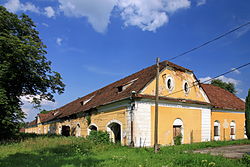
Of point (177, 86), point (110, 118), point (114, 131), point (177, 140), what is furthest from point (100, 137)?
point (177, 86)

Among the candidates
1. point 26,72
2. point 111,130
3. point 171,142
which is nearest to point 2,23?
point 26,72

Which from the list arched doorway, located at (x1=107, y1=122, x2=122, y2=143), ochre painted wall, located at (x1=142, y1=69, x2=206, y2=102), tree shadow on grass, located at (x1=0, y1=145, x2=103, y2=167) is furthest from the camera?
arched doorway, located at (x1=107, y1=122, x2=122, y2=143)

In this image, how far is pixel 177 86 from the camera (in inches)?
625

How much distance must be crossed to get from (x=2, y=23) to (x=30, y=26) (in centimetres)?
289

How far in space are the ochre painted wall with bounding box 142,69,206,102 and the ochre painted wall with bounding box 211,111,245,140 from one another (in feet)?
9.45

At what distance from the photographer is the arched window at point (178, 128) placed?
15.3 m

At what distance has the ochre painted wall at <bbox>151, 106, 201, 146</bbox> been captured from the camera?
560 inches

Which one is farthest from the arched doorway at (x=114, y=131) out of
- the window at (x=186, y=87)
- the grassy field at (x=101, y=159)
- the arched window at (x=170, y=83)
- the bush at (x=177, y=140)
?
the window at (x=186, y=87)

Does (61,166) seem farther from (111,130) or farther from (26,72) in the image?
(26,72)

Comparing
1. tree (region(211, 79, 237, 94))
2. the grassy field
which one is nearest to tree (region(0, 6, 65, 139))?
the grassy field

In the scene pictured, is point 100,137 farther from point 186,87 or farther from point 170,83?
point 186,87

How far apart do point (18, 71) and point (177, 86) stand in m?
12.7

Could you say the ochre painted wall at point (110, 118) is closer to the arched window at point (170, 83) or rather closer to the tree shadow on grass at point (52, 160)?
the tree shadow on grass at point (52, 160)

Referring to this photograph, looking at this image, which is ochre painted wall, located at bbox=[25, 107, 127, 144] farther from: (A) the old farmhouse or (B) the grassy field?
(B) the grassy field
